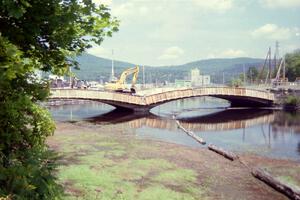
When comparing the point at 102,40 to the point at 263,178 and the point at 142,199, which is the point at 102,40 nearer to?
the point at 142,199

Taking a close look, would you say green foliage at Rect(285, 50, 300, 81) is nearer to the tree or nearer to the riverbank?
the riverbank

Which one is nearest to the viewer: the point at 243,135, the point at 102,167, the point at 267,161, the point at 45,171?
the point at 45,171

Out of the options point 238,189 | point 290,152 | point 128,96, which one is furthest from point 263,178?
point 128,96

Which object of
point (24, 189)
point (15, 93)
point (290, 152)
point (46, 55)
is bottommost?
point (290, 152)

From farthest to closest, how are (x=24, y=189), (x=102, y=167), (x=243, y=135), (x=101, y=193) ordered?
(x=243, y=135) < (x=102, y=167) < (x=101, y=193) < (x=24, y=189)

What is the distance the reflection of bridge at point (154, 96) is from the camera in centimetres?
5531

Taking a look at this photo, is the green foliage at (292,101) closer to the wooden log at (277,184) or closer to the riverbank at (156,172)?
the riverbank at (156,172)

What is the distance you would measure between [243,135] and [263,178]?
64.8ft

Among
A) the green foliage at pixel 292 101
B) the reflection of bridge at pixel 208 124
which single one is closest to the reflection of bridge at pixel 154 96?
the green foliage at pixel 292 101

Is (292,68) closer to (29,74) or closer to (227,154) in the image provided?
(227,154)

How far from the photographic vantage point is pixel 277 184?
17.0 meters

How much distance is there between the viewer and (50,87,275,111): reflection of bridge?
181 ft

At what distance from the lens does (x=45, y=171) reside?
6902mm

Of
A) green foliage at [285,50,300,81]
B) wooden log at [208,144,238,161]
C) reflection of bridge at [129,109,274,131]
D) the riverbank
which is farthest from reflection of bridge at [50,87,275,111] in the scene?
green foliage at [285,50,300,81]
